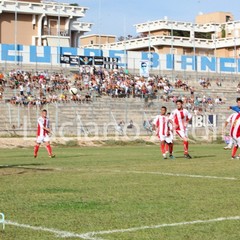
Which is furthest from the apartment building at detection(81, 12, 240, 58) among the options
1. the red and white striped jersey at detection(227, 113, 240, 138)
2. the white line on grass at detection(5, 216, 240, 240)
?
the white line on grass at detection(5, 216, 240, 240)

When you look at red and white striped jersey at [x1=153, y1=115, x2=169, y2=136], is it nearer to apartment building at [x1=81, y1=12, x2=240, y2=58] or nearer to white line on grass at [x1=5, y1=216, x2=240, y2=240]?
white line on grass at [x1=5, y1=216, x2=240, y2=240]

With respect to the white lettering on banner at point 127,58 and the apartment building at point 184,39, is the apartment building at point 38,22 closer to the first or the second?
the white lettering on banner at point 127,58

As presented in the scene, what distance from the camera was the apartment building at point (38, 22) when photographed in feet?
230

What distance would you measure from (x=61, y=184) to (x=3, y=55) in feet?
138

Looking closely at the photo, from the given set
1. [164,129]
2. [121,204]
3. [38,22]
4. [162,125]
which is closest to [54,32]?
[38,22]

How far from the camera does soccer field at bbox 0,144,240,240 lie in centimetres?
909

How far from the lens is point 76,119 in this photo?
45812 millimetres

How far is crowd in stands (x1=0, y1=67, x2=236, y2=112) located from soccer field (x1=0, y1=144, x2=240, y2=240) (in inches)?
1178

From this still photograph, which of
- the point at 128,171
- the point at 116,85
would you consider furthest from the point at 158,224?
the point at 116,85

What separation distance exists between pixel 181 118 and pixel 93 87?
2722cm

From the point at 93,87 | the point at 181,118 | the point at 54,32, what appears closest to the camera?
the point at 181,118

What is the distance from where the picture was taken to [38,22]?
7331 centimetres

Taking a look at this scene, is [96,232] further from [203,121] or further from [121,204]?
[203,121]

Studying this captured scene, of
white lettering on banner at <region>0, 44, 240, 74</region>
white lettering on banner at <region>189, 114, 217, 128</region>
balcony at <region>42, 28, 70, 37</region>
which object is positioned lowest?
white lettering on banner at <region>189, 114, 217, 128</region>
